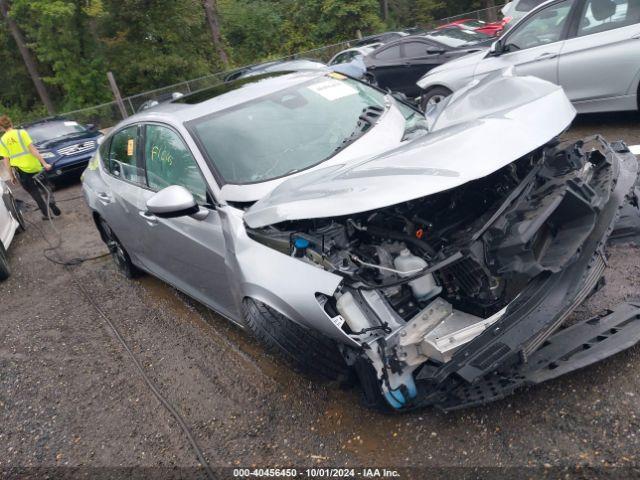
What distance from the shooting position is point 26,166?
24.9ft

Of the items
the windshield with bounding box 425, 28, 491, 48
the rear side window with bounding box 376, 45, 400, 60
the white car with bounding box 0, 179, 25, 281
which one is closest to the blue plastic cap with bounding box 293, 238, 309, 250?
the white car with bounding box 0, 179, 25, 281

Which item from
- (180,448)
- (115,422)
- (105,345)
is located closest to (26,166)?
(105,345)

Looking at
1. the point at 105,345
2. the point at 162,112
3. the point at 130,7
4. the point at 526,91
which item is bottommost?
the point at 105,345

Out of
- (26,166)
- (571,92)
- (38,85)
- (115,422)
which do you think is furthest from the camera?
(38,85)

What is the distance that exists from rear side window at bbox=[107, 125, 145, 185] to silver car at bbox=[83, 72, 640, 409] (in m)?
0.86

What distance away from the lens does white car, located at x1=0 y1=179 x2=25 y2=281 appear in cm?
602

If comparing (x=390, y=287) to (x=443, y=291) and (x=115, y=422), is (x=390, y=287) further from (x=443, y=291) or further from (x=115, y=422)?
(x=115, y=422)

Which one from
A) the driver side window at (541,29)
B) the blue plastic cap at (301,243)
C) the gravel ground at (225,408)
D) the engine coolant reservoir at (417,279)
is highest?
the driver side window at (541,29)

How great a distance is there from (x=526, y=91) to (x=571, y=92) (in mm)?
3112

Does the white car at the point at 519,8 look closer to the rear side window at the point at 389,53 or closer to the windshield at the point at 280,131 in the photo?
the rear side window at the point at 389,53

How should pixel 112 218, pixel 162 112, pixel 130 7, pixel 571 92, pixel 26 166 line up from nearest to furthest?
pixel 162 112 < pixel 112 218 < pixel 571 92 < pixel 26 166 < pixel 130 7

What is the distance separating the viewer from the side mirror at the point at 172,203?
2760 millimetres

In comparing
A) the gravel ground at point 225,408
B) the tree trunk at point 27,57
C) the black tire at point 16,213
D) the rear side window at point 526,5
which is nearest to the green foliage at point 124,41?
the tree trunk at point 27,57

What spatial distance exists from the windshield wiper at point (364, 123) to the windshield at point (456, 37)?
594cm
